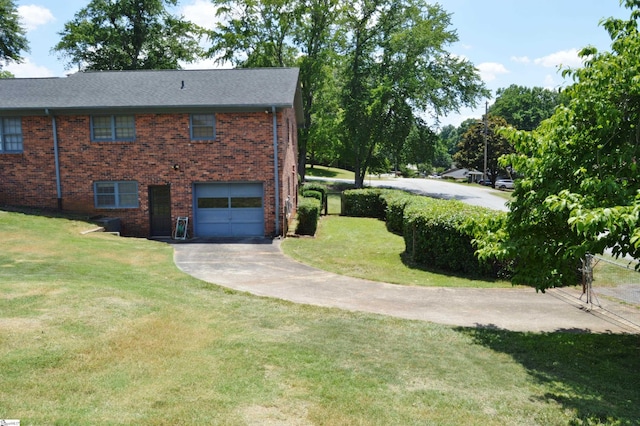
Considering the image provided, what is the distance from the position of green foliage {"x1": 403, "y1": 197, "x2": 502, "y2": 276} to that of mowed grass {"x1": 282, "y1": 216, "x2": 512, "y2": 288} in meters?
0.49

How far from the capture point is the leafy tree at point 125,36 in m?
45.6

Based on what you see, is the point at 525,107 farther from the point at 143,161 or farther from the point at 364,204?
the point at 143,161

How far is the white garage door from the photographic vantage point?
65.1 feet

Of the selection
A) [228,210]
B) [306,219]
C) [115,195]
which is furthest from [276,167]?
[115,195]

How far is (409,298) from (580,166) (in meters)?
5.23

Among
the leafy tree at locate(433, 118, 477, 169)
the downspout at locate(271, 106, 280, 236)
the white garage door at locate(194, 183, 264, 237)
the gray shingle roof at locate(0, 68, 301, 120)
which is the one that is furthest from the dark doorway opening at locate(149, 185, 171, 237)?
the leafy tree at locate(433, 118, 477, 169)

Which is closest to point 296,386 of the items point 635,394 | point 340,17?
point 635,394

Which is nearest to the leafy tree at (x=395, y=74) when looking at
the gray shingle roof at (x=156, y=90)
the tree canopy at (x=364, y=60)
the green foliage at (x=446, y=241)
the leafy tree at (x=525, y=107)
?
the tree canopy at (x=364, y=60)

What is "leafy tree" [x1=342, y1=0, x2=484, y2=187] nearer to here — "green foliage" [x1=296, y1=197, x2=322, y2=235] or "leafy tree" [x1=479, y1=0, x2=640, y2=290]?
"green foliage" [x1=296, y1=197, x2=322, y2=235]

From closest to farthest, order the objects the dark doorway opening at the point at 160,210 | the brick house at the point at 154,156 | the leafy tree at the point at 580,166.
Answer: the leafy tree at the point at 580,166 → the brick house at the point at 154,156 → the dark doorway opening at the point at 160,210

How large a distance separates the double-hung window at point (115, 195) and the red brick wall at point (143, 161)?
0.23 metres

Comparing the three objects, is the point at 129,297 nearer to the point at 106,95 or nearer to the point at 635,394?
the point at 635,394

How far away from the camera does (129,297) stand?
914cm

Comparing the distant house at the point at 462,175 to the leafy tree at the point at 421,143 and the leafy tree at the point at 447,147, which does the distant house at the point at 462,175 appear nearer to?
the leafy tree at the point at 447,147
